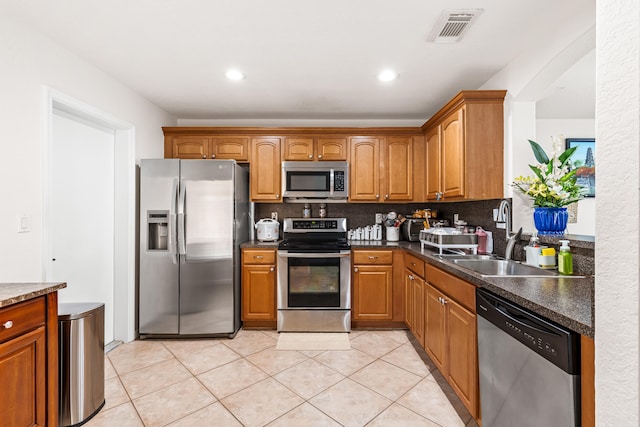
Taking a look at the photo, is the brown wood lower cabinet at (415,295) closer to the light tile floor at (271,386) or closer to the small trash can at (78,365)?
the light tile floor at (271,386)

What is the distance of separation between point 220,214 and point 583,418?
9.36ft

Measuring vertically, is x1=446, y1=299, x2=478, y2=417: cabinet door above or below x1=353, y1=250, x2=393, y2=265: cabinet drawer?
below

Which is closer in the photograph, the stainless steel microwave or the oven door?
the oven door

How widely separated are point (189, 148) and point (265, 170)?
3.07 ft

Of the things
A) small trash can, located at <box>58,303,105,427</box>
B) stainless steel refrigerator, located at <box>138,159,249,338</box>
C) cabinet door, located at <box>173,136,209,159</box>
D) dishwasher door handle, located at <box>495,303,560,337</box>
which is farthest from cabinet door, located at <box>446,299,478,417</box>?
cabinet door, located at <box>173,136,209,159</box>

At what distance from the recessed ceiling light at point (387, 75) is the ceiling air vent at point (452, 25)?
0.54 meters

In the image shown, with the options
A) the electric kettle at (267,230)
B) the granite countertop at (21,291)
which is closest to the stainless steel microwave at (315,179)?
the electric kettle at (267,230)

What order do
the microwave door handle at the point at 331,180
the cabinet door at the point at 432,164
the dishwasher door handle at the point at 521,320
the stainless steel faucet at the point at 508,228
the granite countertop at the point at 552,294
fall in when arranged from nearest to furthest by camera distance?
the granite countertop at the point at 552,294 → the dishwasher door handle at the point at 521,320 → the stainless steel faucet at the point at 508,228 → the cabinet door at the point at 432,164 → the microwave door handle at the point at 331,180

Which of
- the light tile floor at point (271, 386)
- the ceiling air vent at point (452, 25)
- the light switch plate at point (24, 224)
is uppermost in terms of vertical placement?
the ceiling air vent at point (452, 25)

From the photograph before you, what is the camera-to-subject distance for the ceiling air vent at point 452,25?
1843 mm

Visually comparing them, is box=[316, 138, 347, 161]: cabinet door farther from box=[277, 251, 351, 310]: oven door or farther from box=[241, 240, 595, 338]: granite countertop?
box=[241, 240, 595, 338]: granite countertop

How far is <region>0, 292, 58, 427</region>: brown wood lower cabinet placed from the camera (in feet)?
4.47

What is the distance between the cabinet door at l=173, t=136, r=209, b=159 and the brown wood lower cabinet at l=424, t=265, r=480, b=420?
2826mm

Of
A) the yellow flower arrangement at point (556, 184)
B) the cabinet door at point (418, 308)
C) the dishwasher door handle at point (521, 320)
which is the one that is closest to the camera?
the dishwasher door handle at point (521, 320)
